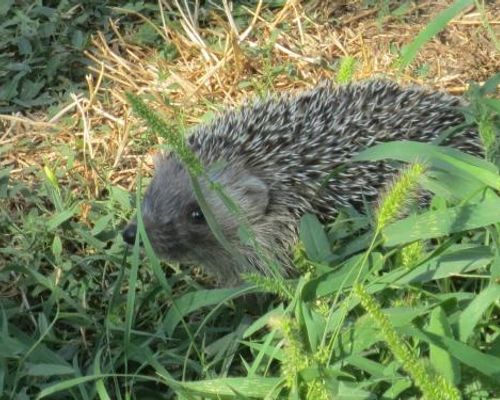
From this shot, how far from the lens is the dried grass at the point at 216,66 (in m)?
5.63

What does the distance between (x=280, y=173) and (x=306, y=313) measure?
124cm

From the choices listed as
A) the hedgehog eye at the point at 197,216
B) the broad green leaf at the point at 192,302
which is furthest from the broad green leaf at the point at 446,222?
the hedgehog eye at the point at 197,216

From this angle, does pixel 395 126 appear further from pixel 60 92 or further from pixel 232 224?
pixel 60 92

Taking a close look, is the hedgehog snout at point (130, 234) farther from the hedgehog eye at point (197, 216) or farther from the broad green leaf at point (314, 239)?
the broad green leaf at point (314, 239)

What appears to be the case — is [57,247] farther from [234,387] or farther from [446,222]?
[446,222]

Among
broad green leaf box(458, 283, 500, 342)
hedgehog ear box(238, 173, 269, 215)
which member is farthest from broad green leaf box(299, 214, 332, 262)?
broad green leaf box(458, 283, 500, 342)

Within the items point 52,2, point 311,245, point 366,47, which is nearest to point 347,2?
point 366,47

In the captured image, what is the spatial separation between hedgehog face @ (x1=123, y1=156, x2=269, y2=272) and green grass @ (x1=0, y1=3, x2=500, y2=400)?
15cm

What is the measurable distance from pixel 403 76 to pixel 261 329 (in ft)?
8.27

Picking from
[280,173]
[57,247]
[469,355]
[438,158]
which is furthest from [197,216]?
[469,355]

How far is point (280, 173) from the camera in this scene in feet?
15.0

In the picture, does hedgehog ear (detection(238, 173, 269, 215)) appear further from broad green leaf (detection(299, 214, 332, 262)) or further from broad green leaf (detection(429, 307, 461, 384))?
broad green leaf (detection(429, 307, 461, 384))

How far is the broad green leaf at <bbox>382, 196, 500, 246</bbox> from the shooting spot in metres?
3.48

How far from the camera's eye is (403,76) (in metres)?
5.94
